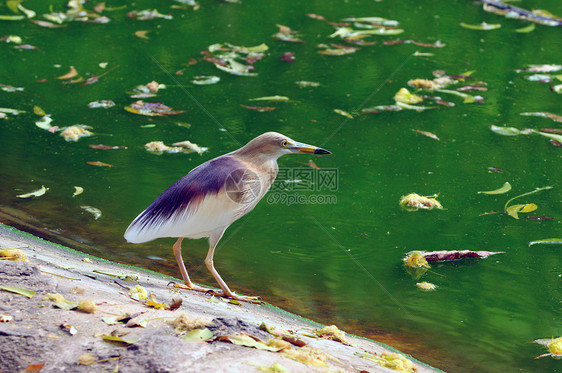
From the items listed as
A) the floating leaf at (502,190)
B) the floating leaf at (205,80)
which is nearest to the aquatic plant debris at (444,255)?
the floating leaf at (502,190)

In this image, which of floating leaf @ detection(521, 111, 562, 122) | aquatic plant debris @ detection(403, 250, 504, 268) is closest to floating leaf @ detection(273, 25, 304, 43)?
floating leaf @ detection(521, 111, 562, 122)

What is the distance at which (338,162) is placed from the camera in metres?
5.27

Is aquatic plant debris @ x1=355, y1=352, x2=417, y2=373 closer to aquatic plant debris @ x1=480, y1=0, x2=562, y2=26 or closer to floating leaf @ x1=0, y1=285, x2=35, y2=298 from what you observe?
floating leaf @ x1=0, y1=285, x2=35, y2=298

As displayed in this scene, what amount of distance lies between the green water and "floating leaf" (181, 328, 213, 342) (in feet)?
4.24

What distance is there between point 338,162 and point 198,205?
2.08 m

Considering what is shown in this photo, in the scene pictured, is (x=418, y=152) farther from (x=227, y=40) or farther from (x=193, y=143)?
(x=227, y=40)

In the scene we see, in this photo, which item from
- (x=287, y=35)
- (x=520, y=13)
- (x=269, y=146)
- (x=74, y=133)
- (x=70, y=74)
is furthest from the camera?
(x=520, y=13)

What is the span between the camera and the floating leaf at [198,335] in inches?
91.8

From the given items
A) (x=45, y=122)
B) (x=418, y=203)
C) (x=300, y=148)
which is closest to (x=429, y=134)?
(x=418, y=203)

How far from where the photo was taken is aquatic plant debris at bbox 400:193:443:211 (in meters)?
4.68

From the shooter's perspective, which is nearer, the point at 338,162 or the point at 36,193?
the point at 36,193

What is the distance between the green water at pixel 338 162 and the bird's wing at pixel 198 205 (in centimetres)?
58

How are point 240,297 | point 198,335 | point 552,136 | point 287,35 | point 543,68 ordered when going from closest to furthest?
point 198,335
point 240,297
point 552,136
point 543,68
point 287,35

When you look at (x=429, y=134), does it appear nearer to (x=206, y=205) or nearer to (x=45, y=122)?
(x=206, y=205)
